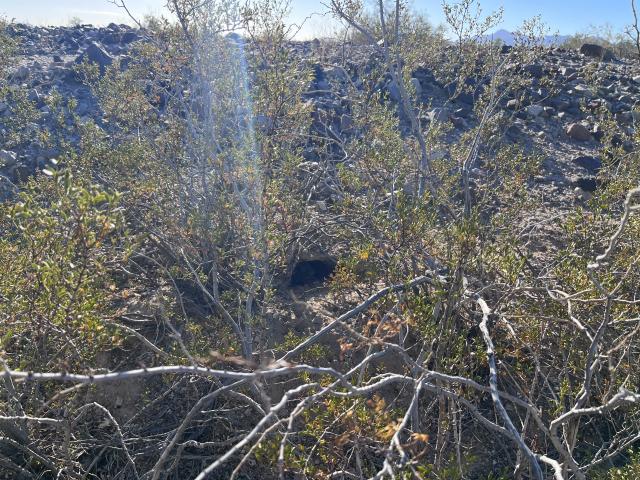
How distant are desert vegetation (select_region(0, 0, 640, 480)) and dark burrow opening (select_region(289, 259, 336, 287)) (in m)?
0.02

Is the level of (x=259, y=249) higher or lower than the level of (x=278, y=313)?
higher

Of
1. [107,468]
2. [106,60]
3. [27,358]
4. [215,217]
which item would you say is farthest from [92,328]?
[106,60]

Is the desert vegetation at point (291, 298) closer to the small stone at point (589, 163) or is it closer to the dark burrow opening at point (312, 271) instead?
the dark burrow opening at point (312, 271)

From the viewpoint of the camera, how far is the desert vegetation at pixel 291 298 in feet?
8.59

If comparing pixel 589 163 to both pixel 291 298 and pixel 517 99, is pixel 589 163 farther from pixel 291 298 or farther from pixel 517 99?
pixel 291 298

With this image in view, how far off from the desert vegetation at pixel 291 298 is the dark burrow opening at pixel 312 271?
0.06ft

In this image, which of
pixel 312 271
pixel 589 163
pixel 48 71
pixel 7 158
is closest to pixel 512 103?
pixel 589 163

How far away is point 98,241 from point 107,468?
5.82 feet

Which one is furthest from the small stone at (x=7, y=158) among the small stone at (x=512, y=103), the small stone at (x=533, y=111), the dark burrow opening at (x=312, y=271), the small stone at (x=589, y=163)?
the small stone at (x=533, y=111)

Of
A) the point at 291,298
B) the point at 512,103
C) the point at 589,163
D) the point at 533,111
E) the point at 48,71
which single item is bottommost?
the point at 291,298

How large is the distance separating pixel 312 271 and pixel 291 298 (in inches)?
17.8

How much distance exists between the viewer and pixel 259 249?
3.98 m

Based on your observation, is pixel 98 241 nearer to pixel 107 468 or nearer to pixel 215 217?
pixel 107 468

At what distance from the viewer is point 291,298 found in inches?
191
